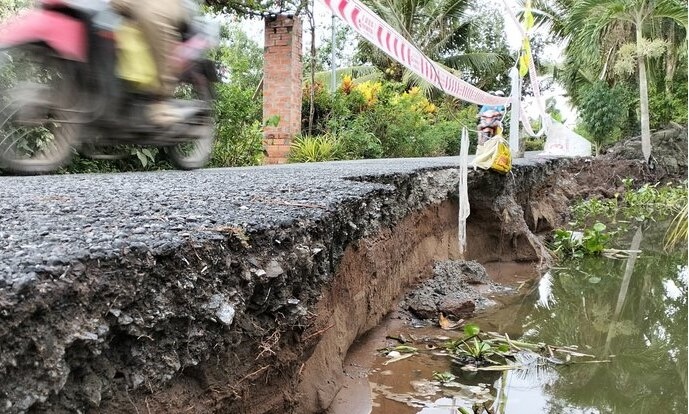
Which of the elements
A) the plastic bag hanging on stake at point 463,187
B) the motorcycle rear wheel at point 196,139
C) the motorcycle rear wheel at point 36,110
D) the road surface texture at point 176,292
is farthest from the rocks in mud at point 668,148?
the motorcycle rear wheel at point 36,110

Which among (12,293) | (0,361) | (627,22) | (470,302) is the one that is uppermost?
(627,22)

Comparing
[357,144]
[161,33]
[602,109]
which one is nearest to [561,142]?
[602,109]

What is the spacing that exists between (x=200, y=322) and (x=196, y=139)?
3279 mm

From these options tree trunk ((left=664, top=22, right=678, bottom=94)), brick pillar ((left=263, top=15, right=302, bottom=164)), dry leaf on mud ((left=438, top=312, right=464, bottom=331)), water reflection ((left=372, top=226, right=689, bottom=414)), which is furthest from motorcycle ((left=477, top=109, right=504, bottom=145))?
tree trunk ((left=664, top=22, right=678, bottom=94))

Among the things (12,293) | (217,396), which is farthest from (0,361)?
(217,396)

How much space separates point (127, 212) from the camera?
6.72 ft

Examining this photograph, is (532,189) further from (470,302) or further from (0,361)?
(0,361)

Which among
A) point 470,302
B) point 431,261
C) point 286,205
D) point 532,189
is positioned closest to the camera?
point 286,205

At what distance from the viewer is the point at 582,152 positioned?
12.4 m

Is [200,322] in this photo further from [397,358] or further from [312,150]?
[312,150]

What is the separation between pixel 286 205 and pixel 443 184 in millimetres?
3413

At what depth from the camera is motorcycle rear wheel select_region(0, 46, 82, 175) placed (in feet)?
11.5

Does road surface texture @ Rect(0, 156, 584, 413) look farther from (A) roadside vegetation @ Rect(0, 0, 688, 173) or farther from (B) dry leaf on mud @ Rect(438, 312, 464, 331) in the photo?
(A) roadside vegetation @ Rect(0, 0, 688, 173)

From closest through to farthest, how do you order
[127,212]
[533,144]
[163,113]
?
1. [127,212]
2. [163,113]
3. [533,144]
